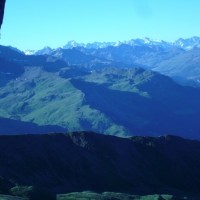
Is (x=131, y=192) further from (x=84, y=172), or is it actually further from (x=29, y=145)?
(x=29, y=145)

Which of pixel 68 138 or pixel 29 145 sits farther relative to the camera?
pixel 68 138

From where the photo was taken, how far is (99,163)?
452 ft

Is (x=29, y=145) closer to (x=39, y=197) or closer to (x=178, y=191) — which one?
(x=178, y=191)

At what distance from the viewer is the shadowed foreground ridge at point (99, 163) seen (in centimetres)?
12316

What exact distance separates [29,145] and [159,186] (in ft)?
122

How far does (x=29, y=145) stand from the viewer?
133m

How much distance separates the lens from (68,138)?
144500 millimetres

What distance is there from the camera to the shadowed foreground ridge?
12316cm

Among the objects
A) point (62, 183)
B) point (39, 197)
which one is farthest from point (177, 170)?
point (39, 197)

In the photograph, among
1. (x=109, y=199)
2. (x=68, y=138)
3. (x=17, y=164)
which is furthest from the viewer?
(x=68, y=138)

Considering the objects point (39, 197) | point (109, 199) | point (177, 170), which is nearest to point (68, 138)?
point (177, 170)

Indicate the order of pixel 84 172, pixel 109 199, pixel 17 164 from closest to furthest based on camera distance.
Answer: pixel 109 199 → pixel 17 164 → pixel 84 172

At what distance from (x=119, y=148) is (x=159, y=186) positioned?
1962 centimetres

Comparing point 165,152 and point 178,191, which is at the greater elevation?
point 165,152
